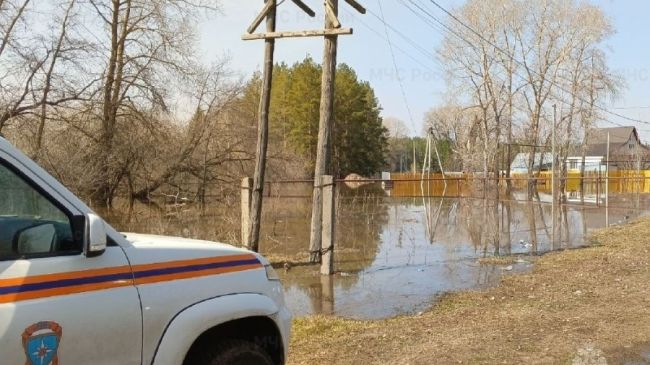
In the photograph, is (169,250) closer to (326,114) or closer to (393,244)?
(326,114)

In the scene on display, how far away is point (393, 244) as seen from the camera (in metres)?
16.5

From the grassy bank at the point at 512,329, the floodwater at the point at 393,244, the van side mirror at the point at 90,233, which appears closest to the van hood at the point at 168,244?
the van side mirror at the point at 90,233

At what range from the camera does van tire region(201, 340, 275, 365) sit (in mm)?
3324

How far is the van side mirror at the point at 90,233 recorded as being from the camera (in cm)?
269

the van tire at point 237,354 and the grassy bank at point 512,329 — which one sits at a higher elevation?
the van tire at point 237,354

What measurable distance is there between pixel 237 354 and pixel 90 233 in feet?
3.86

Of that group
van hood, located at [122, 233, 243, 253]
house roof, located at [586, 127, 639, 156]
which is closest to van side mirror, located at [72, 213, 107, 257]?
van hood, located at [122, 233, 243, 253]

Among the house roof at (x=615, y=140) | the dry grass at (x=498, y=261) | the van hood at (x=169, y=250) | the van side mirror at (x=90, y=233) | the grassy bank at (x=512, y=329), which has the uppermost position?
the house roof at (x=615, y=140)

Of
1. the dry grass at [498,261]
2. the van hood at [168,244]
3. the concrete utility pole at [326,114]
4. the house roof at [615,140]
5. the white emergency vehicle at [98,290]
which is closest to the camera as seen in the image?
the white emergency vehicle at [98,290]

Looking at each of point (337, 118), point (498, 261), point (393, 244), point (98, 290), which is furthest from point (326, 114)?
point (337, 118)

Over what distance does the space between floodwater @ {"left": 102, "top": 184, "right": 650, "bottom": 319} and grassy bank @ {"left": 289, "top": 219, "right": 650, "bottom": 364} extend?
107 centimetres

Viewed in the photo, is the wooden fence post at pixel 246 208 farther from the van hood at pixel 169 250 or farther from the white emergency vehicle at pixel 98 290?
the white emergency vehicle at pixel 98 290

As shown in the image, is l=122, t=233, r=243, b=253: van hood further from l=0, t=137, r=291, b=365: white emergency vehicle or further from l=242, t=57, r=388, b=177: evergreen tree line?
l=242, t=57, r=388, b=177: evergreen tree line

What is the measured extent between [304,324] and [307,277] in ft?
12.5
